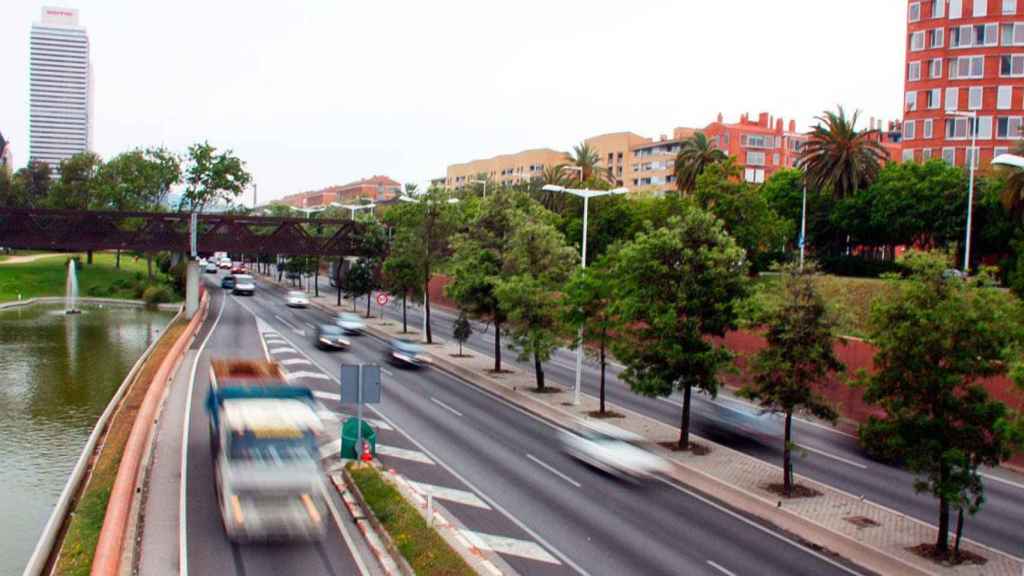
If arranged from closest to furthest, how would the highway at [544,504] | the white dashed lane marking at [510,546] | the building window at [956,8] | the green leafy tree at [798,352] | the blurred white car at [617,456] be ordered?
the white dashed lane marking at [510,546] → the highway at [544,504] → the green leafy tree at [798,352] → the blurred white car at [617,456] → the building window at [956,8]

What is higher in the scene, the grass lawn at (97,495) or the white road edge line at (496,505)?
the white road edge line at (496,505)

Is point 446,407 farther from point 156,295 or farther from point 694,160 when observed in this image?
point 156,295

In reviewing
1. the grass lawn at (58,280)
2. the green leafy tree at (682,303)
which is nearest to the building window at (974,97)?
the green leafy tree at (682,303)

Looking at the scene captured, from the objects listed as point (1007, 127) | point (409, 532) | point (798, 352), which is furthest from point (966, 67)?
point (409, 532)

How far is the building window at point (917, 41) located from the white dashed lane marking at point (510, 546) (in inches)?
2893

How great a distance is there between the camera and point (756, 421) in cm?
3200

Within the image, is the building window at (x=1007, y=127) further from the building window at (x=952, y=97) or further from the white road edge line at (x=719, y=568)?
the white road edge line at (x=719, y=568)

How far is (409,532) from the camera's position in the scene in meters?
17.4

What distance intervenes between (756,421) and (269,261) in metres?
129

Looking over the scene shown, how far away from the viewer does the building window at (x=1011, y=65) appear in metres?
71.2

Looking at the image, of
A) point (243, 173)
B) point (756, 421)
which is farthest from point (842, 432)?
point (243, 173)

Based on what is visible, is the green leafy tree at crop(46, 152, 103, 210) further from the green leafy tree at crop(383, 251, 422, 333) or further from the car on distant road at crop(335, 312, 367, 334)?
Result: the green leafy tree at crop(383, 251, 422, 333)

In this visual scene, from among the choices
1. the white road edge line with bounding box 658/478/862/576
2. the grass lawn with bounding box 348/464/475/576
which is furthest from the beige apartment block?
the grass lawn with bounding box 348/464/475/576

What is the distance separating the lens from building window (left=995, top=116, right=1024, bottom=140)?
7138 cm
